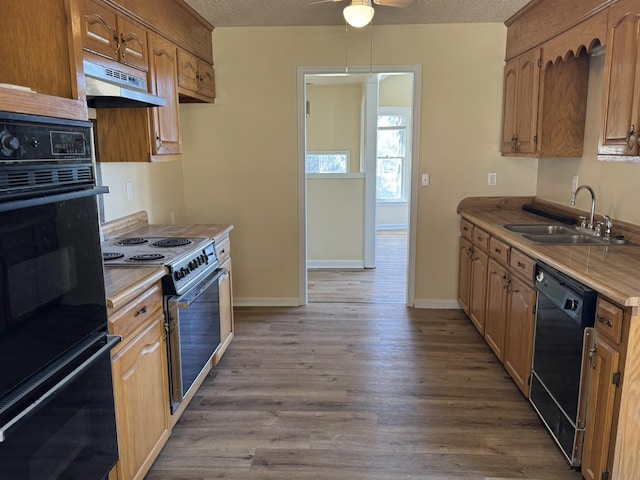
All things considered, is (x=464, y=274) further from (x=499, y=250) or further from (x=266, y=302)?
(x=266, y=302)

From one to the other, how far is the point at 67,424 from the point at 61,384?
18cm

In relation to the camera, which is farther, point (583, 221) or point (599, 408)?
point (583, 221)

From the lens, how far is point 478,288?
12.1 ft

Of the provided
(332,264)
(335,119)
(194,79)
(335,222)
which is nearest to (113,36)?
(194,79)

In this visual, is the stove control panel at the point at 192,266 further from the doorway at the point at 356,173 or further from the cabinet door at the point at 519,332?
the cabinet door at the point at 519,332

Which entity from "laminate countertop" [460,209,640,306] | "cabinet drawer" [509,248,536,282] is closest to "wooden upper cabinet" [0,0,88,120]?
"laminate countertop" [460,209,640,306]

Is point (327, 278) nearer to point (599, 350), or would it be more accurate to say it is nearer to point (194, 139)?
point (194, 139)

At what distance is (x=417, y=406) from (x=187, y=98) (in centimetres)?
283

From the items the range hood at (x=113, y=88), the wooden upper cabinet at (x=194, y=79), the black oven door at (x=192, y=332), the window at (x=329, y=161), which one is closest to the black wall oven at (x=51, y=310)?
the black oven door at (x=192, y=332)

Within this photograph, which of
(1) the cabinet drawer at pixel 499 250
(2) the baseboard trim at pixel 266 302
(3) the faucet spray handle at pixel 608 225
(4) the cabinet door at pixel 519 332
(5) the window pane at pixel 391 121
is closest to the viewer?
(4) the cabinet door at pixel 519 332

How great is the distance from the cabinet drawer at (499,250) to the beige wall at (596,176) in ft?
2.25

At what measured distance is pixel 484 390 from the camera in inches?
116

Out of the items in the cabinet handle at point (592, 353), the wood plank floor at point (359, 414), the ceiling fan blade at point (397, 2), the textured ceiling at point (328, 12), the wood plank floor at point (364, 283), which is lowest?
the wood plank floor at point (359, 414)

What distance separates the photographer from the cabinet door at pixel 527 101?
3398mm
